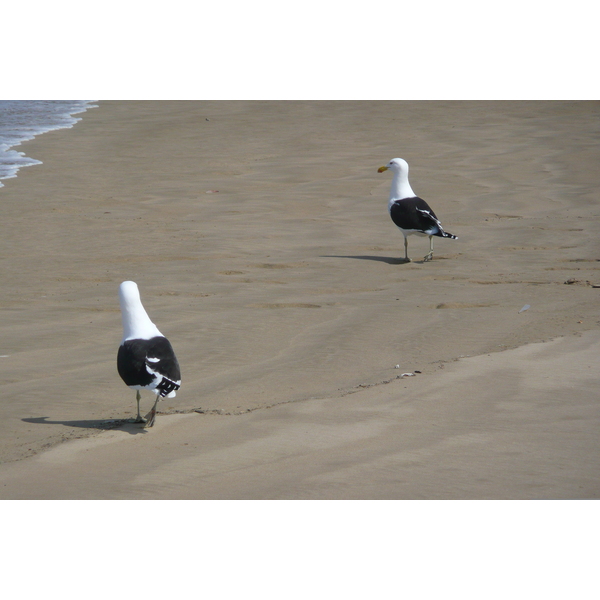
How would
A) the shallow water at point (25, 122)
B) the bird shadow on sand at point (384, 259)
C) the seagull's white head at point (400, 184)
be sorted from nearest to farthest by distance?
the bird shadow on sand at point (384, 259)
the seagull's white head at point (400, 184)
the shallow water at point (25, 122)

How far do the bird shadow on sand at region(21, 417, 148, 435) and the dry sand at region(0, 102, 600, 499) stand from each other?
27 mm

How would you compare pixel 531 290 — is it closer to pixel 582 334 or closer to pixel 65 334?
pixel 582 334

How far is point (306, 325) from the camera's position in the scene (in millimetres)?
7691

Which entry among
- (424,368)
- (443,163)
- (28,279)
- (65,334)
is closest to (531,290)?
(424,368)

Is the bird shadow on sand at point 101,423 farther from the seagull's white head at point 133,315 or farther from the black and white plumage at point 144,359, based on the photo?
the seagull's white head at point 133,315

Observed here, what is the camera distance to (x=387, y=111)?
23.2 metres

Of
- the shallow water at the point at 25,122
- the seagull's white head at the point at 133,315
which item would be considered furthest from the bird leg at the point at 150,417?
the shallow water at the point at 25,122

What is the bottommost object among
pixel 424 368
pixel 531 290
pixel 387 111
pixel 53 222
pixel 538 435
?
→ pixel 538 435

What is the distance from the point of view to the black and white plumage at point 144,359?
5289 mm

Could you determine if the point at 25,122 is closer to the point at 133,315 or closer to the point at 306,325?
the point at 306,325

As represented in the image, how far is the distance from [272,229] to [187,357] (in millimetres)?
5591

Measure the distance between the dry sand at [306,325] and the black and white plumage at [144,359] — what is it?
0.94 feet

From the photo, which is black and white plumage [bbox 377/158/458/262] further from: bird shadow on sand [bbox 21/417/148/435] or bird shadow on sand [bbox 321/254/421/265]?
bird shadow on sand [bbox 21/417/148/435]

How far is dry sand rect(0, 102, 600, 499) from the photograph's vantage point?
4594 millimetres
